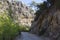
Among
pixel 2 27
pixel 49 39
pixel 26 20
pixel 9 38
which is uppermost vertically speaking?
pixel 2 27

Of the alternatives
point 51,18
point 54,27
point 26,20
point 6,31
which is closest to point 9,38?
point 6,31

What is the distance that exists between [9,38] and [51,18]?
5.74 meters

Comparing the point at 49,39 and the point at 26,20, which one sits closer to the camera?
the point at 49,39

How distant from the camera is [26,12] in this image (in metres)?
42.7

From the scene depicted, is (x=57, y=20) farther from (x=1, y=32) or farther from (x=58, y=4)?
(x=1, y=32)

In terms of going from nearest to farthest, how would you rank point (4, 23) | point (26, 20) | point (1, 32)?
point (1, 32) → point (4, 23) → point (26, 20)

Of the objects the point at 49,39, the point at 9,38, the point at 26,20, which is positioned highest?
the point at 9,38

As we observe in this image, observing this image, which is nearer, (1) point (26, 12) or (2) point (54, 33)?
(2) point (54, 33)

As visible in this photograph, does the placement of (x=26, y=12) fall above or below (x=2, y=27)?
below

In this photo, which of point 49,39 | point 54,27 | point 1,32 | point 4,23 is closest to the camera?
point 1,32

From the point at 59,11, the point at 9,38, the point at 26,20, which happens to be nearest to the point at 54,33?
the point at 59,11

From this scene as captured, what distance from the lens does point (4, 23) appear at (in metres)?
8.59

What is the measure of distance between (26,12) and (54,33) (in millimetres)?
31312

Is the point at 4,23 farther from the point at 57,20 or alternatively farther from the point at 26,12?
the point at 26,12
